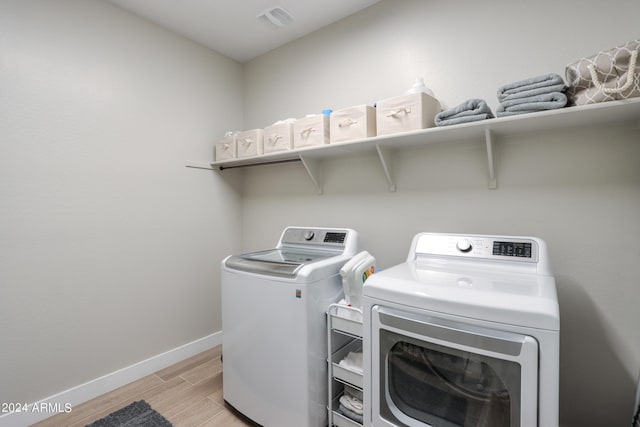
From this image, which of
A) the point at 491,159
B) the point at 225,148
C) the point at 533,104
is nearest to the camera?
the point at 533,104

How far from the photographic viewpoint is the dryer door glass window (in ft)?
3.03

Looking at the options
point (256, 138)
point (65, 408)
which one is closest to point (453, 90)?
point (256, 138)

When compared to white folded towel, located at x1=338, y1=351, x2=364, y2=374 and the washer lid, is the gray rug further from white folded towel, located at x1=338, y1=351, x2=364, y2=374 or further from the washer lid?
white folded towel, located at x1=338, y1=351, x2=364, y2=374

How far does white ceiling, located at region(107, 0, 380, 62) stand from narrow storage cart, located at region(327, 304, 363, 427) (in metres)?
2.02

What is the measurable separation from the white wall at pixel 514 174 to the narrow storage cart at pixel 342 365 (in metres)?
0.67

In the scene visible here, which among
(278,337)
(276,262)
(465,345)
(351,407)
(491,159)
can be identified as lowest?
(351,407)

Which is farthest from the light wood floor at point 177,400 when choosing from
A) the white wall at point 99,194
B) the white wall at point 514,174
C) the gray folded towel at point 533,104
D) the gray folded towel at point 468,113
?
the gray folded towel at point 533,104

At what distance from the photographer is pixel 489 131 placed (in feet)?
4.89

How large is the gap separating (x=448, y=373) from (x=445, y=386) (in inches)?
2.1

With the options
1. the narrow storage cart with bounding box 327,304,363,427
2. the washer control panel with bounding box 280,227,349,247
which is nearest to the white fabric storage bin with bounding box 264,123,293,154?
the washer control panel with bounding box 280,227,349,247

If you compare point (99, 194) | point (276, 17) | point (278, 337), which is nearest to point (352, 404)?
point (278, 337)

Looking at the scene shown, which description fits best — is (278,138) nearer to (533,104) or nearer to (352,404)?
(533,104)

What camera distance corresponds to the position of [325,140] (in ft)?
6.45

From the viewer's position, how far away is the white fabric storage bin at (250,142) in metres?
2.31
